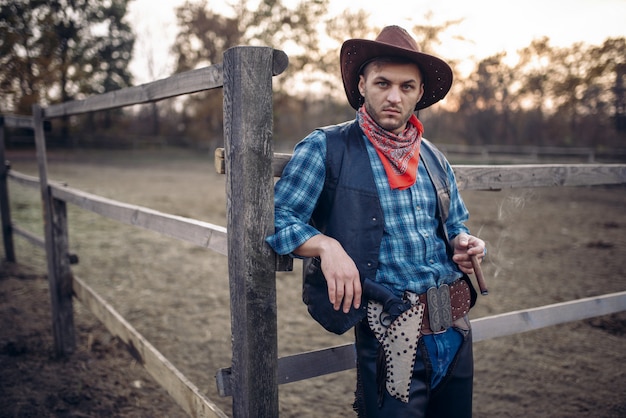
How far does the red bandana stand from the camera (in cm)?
157

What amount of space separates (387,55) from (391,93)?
149 millimetres

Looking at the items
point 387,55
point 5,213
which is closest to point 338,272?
point 387,55

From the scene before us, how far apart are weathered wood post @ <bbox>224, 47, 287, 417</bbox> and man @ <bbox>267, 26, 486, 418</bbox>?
9cm

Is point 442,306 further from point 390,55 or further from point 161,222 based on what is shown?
point 161,222

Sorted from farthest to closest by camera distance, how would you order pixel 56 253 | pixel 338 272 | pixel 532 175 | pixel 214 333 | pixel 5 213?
pixel 5 213
pixel 214 333
pixel 56 253
pixel 532 175
pixel 338 272

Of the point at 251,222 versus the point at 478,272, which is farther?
the point at 478,272

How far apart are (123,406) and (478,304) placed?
328cm

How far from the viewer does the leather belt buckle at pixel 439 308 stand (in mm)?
1550

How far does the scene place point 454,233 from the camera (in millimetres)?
1823

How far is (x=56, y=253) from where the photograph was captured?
321cm

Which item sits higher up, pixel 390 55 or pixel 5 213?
pixel 390 55

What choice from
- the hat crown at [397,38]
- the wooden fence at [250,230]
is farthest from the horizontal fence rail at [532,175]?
the hat crown at [397,38]

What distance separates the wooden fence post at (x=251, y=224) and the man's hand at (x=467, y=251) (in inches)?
28.3

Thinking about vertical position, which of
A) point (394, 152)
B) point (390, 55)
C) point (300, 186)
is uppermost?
point (390, 55)
